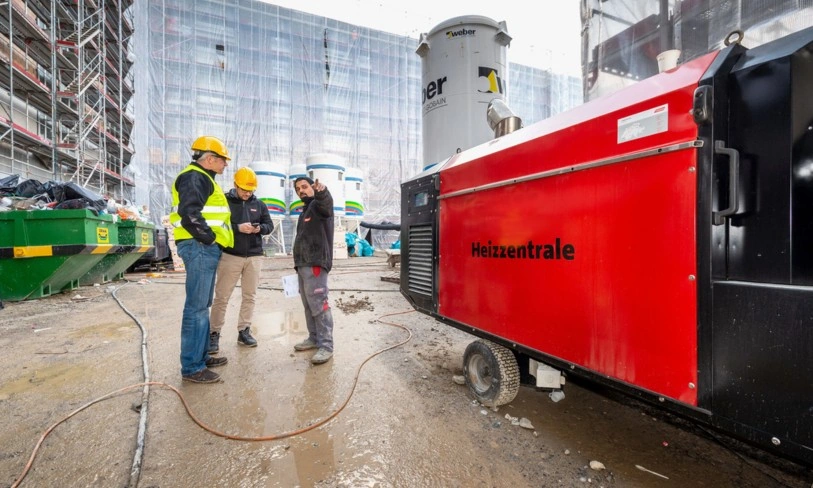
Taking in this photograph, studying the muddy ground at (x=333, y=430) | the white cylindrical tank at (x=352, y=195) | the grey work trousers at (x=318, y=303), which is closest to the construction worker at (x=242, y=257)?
the muddy ground at (x=333, y=430)

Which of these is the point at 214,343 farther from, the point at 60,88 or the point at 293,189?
the point at 60,88

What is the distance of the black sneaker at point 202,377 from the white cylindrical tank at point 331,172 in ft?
34.5

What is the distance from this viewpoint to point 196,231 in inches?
96.3

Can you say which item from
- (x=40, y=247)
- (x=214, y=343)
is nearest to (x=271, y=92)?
(x=40, y=247)

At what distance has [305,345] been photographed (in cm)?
323

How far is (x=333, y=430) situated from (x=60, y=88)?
600 inches

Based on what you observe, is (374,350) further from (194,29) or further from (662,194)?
(194,29)

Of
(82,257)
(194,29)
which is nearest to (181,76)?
(194,29)

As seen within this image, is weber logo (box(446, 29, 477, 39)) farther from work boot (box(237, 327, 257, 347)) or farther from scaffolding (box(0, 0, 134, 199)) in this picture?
scaffolding (box(0, 0, 134, 199))

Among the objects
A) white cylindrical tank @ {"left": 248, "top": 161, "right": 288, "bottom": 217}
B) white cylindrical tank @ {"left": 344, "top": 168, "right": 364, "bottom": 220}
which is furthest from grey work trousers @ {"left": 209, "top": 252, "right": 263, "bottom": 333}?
white cylindrical tank @ {"left": 344, "top": 168, "right": 364, "bottom": 220}

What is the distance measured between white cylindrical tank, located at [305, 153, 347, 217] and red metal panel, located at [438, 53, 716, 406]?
37.2 feet

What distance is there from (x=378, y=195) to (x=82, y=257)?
42.1 ft

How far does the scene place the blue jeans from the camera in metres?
2.52

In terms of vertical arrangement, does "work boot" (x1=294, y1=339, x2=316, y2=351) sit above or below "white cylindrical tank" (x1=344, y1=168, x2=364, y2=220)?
below
